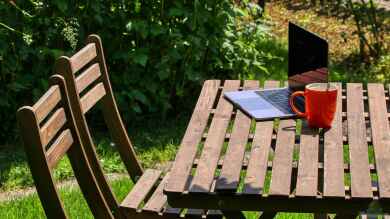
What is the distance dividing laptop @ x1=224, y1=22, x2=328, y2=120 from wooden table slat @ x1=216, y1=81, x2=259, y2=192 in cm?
6

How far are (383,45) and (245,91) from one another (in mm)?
4396

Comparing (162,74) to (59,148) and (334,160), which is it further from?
(334,160)

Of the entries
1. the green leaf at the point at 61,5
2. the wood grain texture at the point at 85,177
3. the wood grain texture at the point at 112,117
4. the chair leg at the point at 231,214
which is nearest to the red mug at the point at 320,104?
the chair leg at the point at 231,214

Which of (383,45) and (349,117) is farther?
(383,45)

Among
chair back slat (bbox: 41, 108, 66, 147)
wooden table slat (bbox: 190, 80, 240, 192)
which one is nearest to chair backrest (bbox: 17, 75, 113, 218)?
chair back slat (bbox: 41, 108, 66, 147)

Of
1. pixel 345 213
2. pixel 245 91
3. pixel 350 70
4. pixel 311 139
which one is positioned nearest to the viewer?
pixel 345 213

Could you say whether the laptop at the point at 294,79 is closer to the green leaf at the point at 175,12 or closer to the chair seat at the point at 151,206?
the chair seat at the point at 151,206

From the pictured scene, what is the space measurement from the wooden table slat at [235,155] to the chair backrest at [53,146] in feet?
1.62

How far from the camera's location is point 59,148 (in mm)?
2869

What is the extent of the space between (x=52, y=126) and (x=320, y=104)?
93 centimetres

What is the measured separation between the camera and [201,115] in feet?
11.0

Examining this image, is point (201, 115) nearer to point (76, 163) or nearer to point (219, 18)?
point (76, 163)

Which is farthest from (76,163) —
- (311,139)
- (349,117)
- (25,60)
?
(25,60)

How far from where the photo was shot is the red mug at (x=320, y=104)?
3020 millimetres
